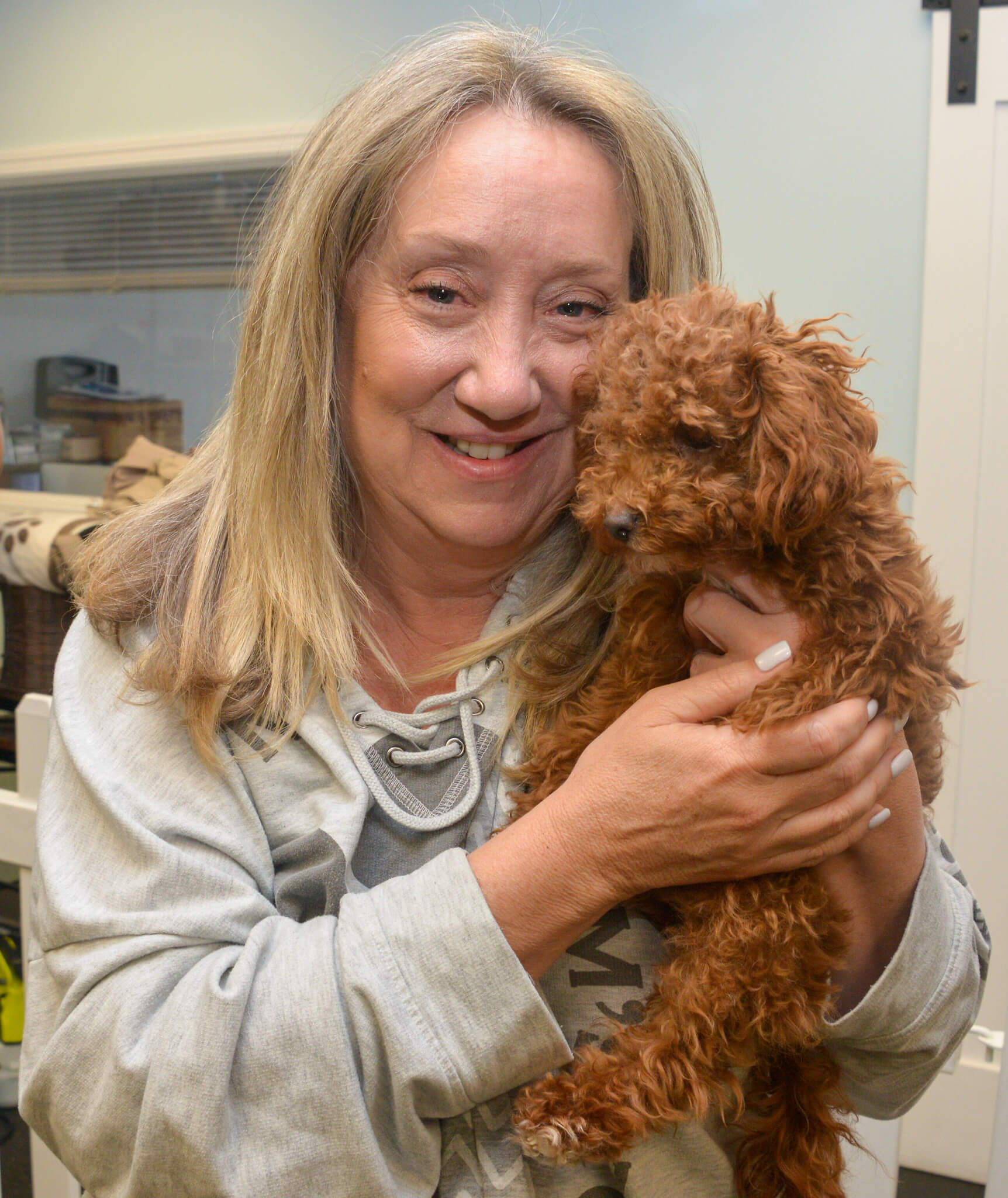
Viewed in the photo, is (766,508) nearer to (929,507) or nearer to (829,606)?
(829,606)

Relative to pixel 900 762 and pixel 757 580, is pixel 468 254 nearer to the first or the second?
pixel 757 580

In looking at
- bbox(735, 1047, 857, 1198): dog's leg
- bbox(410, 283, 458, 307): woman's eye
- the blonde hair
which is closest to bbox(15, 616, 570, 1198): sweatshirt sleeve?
the blonde hair

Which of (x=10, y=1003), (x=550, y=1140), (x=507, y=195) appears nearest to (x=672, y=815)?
(x=550, y=1140)

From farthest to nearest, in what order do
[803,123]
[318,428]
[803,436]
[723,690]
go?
[803,123] → [318,428] → [723,690] → [803,436]

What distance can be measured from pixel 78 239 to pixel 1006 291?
315 cm

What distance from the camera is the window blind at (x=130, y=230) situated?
11.8 feet

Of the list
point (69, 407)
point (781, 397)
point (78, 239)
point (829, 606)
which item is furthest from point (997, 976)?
point (78, 239)

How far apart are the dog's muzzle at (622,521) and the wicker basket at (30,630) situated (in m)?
2.28

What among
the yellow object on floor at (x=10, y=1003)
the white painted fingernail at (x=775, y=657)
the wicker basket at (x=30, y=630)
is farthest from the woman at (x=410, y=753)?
the wicker basket at (x=30, y=630)

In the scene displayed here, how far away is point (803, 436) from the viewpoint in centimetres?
98

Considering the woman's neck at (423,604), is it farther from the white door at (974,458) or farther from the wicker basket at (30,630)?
the wicker basket at (30,630)

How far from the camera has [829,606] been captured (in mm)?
1062

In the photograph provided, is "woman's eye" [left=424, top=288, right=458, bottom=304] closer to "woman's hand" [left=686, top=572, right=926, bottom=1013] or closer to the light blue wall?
"woman's hand" [left=686, top=572, right=926, bottom=1013]

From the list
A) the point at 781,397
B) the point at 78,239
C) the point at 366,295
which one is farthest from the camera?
the point at 78,239
